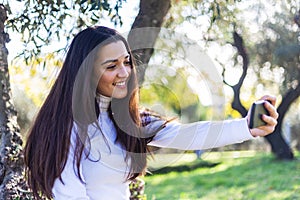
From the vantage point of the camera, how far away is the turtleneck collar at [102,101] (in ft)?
6.13

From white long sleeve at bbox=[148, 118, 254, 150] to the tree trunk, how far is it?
1.17 meters

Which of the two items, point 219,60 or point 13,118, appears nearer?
point 13,118

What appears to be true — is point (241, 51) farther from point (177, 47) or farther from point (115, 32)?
point (115, 32)

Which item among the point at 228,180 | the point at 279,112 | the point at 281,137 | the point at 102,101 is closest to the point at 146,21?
the point at 102,101

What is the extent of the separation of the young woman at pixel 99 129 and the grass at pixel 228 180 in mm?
3652

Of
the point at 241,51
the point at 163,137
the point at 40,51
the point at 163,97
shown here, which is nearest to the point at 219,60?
the point at 241,51

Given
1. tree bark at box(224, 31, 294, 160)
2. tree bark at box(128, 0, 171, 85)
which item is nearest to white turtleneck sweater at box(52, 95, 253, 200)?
tree bark at box(128, 0, 171, 85)

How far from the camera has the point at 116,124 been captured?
1.89 m

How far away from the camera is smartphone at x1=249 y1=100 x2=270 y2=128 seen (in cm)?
159

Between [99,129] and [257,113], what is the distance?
0.55m

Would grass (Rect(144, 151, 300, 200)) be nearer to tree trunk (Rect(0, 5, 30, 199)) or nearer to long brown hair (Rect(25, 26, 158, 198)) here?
tree trunk (Rect(0, 5, 30, 199))

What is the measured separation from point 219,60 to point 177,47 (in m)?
4.55

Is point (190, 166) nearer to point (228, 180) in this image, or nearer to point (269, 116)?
point (228, 180)

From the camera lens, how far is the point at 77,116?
182 centimetres
